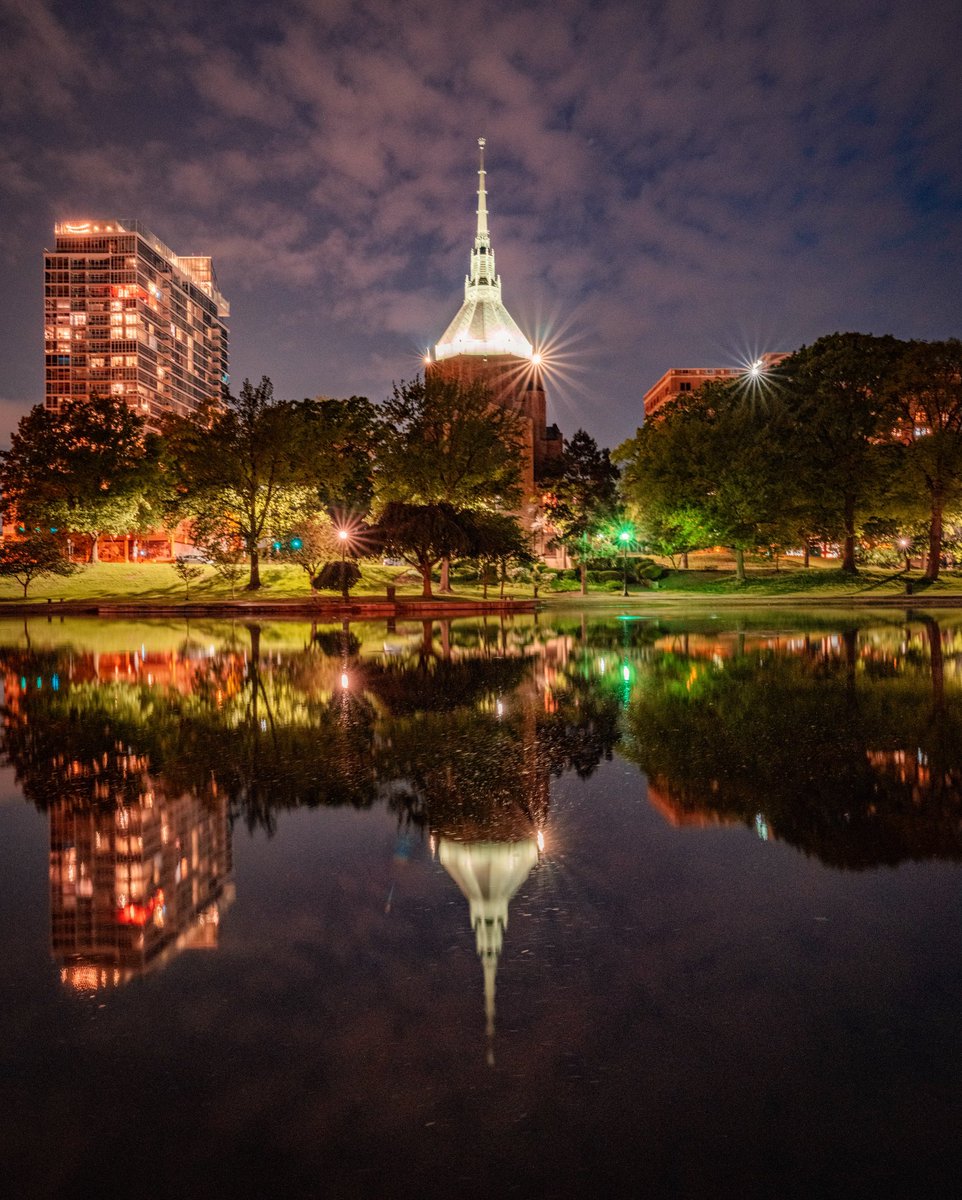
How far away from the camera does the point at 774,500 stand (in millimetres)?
54094

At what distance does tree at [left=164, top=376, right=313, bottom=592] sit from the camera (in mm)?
48312

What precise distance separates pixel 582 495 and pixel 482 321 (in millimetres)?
63374

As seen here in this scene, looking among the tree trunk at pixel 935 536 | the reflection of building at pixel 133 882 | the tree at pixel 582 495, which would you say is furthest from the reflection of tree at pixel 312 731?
the tree trunk at pixel 935 536

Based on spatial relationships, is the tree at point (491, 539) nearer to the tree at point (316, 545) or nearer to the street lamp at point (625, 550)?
the tree at point (316, 545)

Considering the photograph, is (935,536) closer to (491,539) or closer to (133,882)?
(491,539)

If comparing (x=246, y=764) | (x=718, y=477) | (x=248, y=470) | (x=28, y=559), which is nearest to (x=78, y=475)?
(x=28, y=559)

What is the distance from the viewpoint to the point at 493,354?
10612cm

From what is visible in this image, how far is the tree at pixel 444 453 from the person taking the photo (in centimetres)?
4947

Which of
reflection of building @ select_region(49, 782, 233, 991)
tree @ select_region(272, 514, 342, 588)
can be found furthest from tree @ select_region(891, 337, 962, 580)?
reflection of building @ select_region(49, 782, 233, 991)

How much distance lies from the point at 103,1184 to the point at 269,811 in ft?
13.4

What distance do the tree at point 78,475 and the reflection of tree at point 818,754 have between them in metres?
54.1

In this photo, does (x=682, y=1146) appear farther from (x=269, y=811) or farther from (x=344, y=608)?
(x=344, y=608)

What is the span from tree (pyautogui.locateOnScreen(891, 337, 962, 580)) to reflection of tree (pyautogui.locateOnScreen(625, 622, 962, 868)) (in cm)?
4142

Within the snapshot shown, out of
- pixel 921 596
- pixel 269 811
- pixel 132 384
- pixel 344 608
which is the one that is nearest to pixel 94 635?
pixel 344 608
